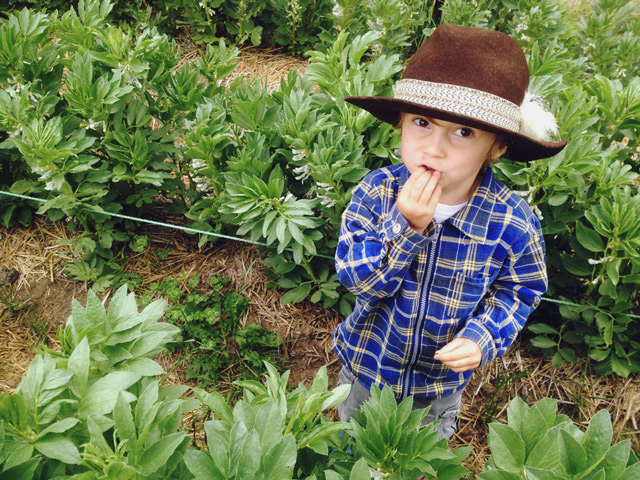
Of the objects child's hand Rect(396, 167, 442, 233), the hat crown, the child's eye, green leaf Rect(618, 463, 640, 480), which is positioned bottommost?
green leaf Rect(618, 463, 640, 480)

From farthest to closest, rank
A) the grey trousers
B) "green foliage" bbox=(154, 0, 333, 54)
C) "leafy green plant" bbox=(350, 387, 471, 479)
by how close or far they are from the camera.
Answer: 1. "green foliage" bbox=(154, 0, 333, 54)
2. the grey trousers
3. "leafy green plant" bbox=(350, 387, 471, 479)

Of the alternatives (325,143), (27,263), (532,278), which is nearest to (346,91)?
(325,143)

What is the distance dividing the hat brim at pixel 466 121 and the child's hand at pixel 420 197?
172 millimetres

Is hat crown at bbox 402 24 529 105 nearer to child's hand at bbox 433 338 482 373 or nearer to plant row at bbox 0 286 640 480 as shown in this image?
child's hand at bbox 433 338 482 373

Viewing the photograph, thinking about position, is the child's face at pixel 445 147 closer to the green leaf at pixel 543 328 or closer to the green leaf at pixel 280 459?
the green leaf at pixel 280 459

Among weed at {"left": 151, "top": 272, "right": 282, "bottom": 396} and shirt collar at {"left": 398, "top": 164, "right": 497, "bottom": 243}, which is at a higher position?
shirt collar at {"left": 398, "top": 164, "right": 497, "bottom": 243}

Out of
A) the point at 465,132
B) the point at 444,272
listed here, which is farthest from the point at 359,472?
the point at 465,132

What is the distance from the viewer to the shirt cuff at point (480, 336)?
1688mm

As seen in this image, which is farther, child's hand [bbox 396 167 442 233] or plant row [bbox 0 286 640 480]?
child's hand [bbox 396 167 442 233]

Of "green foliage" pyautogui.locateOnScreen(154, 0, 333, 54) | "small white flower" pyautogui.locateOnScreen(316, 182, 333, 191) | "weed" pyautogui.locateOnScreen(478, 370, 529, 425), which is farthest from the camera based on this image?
"green foliage" pyautogui.locateOnScreen(154, 0, 333, 54)

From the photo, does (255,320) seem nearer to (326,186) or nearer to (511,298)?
(326,186)

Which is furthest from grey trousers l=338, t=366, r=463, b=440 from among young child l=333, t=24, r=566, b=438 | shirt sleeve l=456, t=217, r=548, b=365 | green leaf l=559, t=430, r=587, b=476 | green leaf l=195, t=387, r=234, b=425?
green leaf l=559, t=430, r=587, b=476

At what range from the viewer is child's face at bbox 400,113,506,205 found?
1515 mm

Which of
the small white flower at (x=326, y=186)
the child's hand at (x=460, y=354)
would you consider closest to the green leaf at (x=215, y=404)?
the child's hand at (x=460, y=354)
